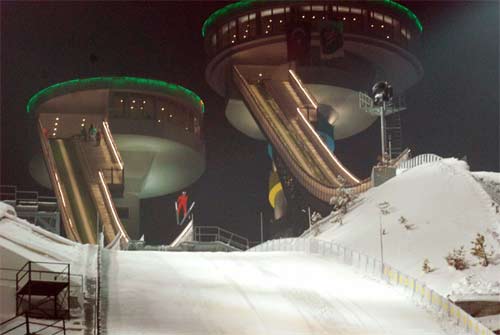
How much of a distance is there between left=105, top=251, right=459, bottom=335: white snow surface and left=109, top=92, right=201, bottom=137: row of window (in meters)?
40.8

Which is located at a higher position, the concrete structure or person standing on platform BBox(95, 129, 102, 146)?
the concrete structure

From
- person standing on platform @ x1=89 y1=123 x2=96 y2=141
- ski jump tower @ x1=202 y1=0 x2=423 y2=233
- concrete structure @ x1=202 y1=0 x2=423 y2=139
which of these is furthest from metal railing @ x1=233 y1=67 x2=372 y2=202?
person standing on platform @ x1=89 y1=123 x2=96 y2=141

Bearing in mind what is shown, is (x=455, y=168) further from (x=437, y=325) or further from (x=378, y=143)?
(x=378, y=143)

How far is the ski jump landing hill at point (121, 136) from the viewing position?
70500 mm

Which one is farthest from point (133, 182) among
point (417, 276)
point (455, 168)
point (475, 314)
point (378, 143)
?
point (475, 314)

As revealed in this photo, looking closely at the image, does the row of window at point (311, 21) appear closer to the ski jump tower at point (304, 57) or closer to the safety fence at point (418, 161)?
the ski jump tower at point (304, 57)

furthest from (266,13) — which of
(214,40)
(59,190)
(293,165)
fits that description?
(59,190)

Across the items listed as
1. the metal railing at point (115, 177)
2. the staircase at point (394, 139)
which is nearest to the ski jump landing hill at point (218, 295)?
the staircase at point (394, 139)

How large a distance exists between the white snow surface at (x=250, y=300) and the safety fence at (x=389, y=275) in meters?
0.40

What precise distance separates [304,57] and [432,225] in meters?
37.5

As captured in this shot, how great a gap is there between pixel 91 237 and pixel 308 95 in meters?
21.4

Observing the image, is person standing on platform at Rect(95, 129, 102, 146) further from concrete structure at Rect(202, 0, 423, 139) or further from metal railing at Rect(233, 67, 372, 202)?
metal railing at Rect(233, 67, 372, 202)

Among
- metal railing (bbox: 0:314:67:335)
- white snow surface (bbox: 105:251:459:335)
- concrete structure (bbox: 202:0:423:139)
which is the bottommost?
metal railing (bbox: 0:314:67:335)

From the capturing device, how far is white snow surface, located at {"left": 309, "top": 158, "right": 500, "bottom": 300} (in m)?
33.5
